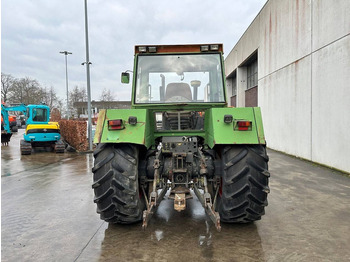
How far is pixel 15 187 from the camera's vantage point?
674cm

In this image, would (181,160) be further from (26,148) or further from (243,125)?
(26,148)

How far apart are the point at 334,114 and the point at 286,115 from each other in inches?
143

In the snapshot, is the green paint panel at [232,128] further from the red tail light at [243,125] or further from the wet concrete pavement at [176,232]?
the wet concrete pavement at [176,232]

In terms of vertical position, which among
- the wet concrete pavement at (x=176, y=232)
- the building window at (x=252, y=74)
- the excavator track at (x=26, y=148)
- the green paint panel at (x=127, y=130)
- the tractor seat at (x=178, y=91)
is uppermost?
the building window at (x=252, y=74)

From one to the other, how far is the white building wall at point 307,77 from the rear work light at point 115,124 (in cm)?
652

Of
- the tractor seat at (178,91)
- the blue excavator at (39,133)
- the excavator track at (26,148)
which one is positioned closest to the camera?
the tractor seat at (178,91)

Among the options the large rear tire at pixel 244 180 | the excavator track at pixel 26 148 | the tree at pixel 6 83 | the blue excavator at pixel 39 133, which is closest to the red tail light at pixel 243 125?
the large rear tire at pixel 244 180

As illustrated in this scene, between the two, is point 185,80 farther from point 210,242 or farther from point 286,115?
point 286,115

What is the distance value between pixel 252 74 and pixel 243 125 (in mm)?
15804

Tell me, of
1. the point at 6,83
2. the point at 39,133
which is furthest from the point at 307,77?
the point at 6,83

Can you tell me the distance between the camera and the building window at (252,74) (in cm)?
1744

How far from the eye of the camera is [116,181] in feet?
11.5

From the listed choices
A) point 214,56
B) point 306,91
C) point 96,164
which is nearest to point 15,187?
point 96,164

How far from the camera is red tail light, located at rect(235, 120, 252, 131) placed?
3.46 m
